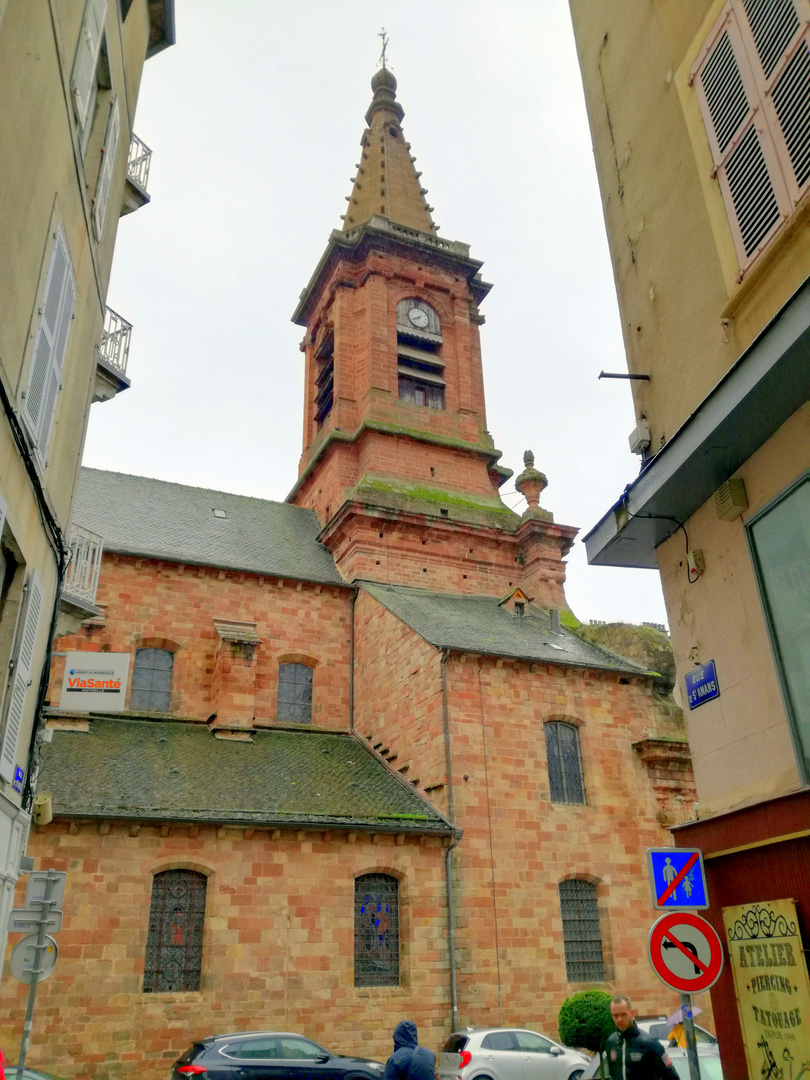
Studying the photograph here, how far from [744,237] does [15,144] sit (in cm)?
568

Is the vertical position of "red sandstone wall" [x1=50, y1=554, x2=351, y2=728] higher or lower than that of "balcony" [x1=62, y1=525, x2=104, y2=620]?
higher

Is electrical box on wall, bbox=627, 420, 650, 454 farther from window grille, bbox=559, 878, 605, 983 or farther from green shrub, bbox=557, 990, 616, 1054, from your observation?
window grille, bbox=559, 878, 605, 983

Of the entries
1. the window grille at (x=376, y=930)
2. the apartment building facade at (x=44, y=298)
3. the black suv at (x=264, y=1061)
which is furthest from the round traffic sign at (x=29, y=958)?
the window grille at (x=376, y=930)

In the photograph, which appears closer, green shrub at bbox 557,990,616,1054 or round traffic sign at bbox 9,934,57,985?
round traffic sign at bbox 9,934,57,985

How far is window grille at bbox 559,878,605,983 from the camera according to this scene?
1672 centimetres

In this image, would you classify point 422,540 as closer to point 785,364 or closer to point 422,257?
point 422,257

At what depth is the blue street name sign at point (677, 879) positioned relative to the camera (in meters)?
6.31

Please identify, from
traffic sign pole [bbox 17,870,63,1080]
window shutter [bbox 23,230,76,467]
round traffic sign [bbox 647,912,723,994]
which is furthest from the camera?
traffic sign pole [bbox 17,870,63,1080]

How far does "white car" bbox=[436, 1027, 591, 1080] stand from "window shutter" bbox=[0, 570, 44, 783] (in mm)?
8378

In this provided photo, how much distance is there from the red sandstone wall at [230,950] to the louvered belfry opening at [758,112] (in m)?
12.6

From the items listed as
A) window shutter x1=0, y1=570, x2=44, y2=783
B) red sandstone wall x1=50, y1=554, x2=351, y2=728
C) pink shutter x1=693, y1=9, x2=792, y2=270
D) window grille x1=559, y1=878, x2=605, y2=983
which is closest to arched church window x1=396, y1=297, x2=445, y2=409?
red sandstone wall x1=50, y1=554, x2=351, y2=728

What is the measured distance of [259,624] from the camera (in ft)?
72.5

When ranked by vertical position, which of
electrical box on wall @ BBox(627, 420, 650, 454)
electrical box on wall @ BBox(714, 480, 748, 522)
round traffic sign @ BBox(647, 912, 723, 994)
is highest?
electrical box on wall @ BBox(627, 420, 650, 454)

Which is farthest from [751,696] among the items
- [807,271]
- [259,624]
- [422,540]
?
[422,540]
